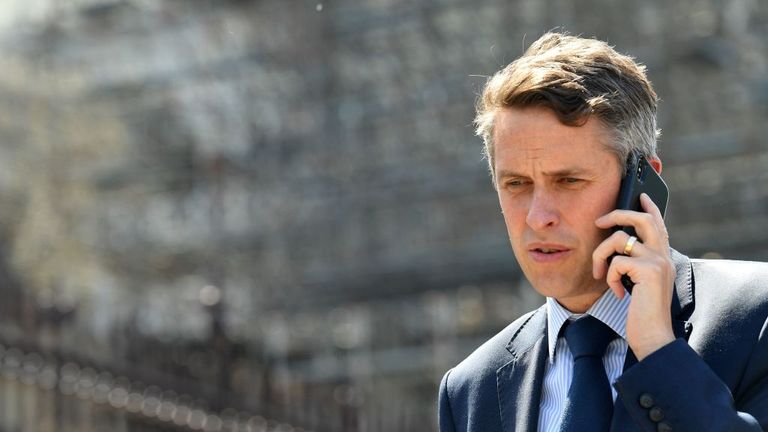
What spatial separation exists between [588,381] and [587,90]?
0.45 meters

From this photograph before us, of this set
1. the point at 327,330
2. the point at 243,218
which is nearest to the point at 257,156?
Answer: the point at 243,218

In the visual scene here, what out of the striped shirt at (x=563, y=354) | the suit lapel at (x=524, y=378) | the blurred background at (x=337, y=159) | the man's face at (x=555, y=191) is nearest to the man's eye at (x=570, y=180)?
the man's face at (x=555, y=191)

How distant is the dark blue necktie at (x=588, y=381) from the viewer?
250cm

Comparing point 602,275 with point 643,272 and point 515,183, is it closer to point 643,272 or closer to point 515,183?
point 643,272

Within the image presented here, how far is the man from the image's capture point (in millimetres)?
2420

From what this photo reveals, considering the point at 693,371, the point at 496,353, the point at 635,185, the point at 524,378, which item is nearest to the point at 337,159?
the point at 496,353

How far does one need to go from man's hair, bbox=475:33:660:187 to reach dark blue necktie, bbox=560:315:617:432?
0.27 metres

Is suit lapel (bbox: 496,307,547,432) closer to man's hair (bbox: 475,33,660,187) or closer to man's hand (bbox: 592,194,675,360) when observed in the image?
man's hand (bbox: 592,194,675,360)

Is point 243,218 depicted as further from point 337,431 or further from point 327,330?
point 337,431

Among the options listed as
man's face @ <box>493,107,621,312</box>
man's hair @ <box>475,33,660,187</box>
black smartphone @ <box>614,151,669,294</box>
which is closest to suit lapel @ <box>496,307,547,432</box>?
man's face @ <box>493,107,621,312</box>

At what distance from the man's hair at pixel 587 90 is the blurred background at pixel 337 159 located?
19.7m

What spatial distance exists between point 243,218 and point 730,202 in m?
8.85

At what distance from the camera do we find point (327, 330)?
29953 millimetres

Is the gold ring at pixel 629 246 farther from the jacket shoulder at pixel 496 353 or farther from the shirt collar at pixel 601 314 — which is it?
the jacket shoulder at pixel 496 353
